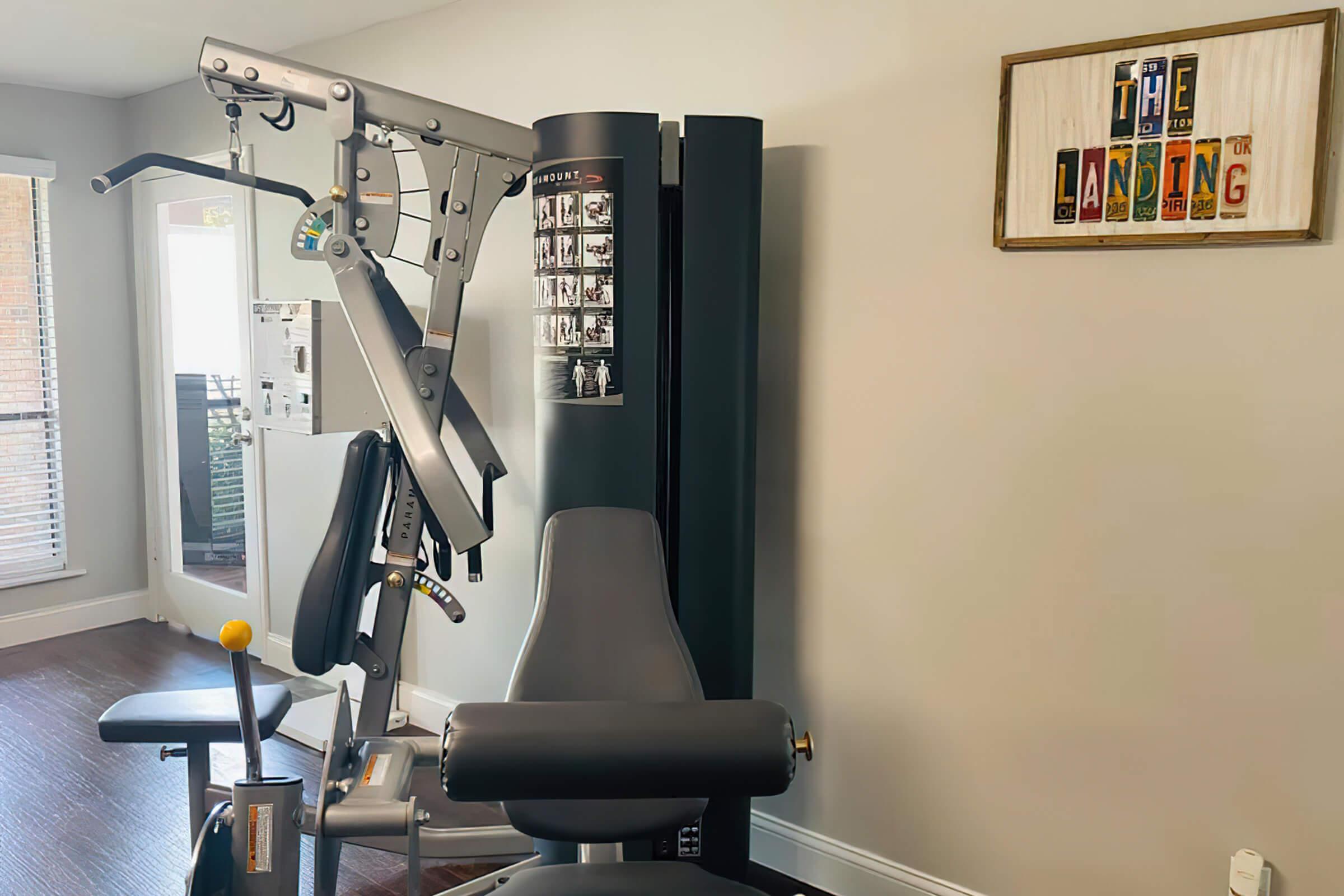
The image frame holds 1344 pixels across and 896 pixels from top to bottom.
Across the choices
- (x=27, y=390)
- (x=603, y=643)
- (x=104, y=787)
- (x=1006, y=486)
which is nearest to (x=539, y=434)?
(x=603, y=643)

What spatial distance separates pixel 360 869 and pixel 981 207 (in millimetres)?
2262

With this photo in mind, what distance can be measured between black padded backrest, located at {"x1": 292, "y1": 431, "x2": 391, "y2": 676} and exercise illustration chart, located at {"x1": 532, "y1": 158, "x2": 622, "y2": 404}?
49 cm

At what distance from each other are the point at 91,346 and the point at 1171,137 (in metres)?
4.59

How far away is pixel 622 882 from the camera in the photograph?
4.87 feet

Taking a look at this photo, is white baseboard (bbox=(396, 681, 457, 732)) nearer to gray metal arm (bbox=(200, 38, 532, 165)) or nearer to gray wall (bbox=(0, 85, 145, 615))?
gray metal arm (bbox=(200, 38, 532, 165))

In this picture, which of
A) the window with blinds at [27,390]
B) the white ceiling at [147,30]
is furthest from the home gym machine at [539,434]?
the window with blinds at [27,390]

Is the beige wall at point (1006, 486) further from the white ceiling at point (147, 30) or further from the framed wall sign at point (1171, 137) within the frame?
the white ceiling at point (147, 30)

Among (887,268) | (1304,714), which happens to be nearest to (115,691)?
(887,268)

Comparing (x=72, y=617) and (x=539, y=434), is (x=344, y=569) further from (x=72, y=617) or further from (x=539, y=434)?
(x=72, y=617)

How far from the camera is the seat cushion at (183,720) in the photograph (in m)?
1.95

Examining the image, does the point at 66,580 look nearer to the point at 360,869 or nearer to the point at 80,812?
the point at 80,812

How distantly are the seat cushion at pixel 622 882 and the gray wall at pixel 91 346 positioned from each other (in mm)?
3994

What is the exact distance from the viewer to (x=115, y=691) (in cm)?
382

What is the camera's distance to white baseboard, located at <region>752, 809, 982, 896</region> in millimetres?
2297
